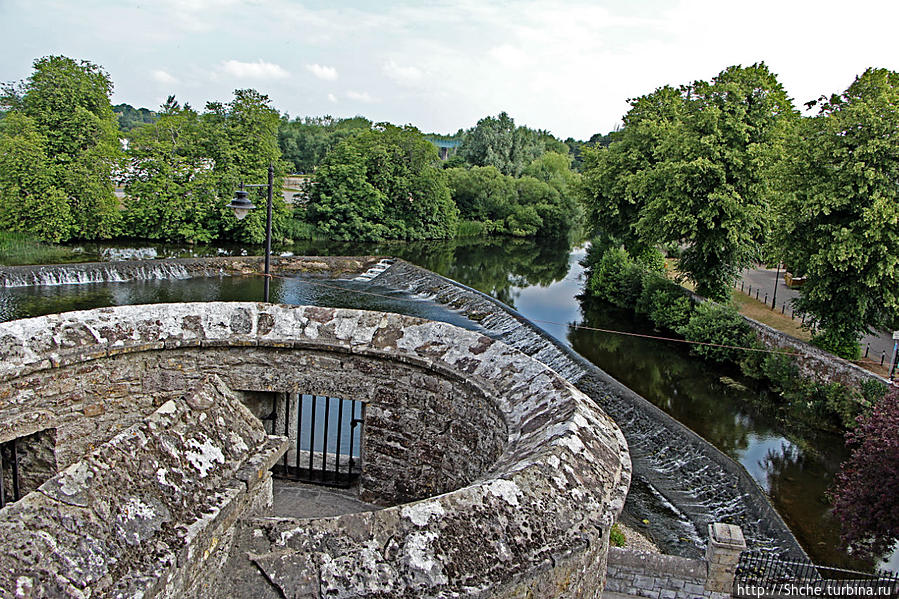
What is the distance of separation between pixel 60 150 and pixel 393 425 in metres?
30.4

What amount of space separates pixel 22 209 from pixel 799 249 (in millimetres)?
30382

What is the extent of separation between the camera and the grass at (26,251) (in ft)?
89.6

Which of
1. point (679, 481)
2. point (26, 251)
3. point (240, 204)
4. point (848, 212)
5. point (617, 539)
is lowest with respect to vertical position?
point (679, 481)

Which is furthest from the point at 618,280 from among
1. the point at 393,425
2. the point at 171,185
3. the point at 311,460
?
the point at 393,425

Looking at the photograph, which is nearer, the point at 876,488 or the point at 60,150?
the point at 876,488

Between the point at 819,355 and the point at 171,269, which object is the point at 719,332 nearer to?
the point at 819,355

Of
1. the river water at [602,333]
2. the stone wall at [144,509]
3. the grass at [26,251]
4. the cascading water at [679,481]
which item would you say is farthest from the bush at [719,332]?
the grass at [26,251]

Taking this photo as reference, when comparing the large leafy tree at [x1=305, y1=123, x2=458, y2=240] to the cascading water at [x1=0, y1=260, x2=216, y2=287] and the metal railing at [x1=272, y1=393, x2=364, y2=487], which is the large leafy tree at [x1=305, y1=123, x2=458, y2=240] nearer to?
the cascading water at [x1=0, y1=260, x2=216, y2=287]

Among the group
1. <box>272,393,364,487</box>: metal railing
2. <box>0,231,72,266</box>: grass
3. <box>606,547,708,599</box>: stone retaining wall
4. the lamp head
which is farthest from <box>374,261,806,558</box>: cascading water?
<box>0,231,72,266</box>: grass

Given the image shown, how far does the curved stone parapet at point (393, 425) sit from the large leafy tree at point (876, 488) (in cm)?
681

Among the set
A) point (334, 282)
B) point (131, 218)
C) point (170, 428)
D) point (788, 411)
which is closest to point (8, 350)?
point (170, 428)

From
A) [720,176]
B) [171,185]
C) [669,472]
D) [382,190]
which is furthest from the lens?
[382,190]

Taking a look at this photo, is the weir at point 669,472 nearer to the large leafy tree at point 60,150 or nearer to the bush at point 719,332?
the bush at point 719,332

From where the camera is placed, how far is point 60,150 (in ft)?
98.5
